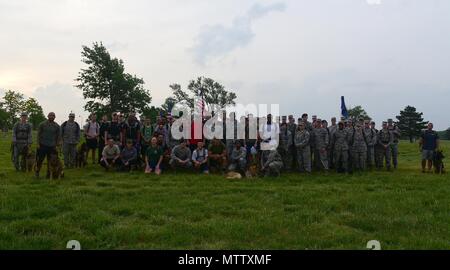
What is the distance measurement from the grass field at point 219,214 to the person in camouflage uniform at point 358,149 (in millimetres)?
3925

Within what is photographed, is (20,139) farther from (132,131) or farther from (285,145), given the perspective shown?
(285,145)

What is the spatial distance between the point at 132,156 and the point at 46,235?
930 centimetres

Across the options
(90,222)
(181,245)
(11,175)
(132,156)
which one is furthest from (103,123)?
(181,245)

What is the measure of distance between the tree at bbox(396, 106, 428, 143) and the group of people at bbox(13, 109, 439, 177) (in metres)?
62.9

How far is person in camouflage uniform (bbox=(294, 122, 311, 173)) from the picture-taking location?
55.0ft

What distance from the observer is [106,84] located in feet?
162

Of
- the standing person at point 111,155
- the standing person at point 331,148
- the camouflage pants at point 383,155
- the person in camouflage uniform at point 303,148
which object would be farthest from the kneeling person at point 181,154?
the camouflage pants at point 383,155

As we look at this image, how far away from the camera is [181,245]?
6824mm

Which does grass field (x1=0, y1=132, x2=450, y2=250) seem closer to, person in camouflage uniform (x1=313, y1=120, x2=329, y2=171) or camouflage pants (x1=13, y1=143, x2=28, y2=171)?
camouflage pants (x1=13, y1=143, x2=28, y2=171)

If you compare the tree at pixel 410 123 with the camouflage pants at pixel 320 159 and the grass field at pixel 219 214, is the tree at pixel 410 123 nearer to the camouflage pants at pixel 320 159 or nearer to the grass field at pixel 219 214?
the camouflage pants at pixel 320 159

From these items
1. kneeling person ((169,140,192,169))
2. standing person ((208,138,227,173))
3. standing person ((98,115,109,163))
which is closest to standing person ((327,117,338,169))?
standing person ((208,138,227,173))

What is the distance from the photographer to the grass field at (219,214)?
6984 mm

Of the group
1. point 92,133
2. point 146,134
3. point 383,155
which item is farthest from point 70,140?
point 383,155
